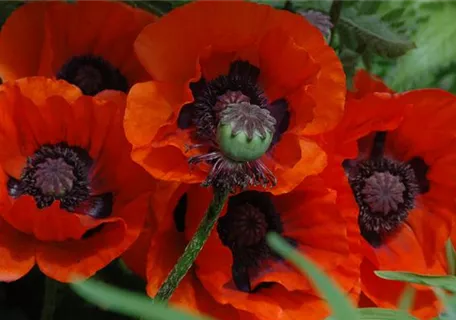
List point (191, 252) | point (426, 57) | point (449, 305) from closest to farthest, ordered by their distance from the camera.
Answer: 1. point (449, 305)
2. point (191, 252)
3. point (426, 57)

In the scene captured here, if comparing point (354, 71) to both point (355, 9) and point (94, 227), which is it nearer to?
point (355, 9)

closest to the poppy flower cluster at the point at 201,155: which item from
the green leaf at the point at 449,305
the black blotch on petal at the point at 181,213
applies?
the black blotch on petal at the point at 181,213

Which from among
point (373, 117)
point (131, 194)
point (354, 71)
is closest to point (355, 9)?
point (354, 71)

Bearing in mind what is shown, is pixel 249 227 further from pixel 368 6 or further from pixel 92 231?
pixel 368 6

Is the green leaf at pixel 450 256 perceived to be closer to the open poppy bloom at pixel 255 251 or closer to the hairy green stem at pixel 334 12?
the open poppy bloom at pixel 255 251

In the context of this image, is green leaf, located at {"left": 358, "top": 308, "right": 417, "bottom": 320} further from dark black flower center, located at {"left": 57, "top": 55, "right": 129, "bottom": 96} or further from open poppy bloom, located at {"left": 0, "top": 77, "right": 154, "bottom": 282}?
dark black flower center, located at {"left": 57, "top": 55, "right": 129, "bottom": 96}

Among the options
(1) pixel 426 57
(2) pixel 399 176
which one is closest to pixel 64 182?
(2) pixel 399 176
